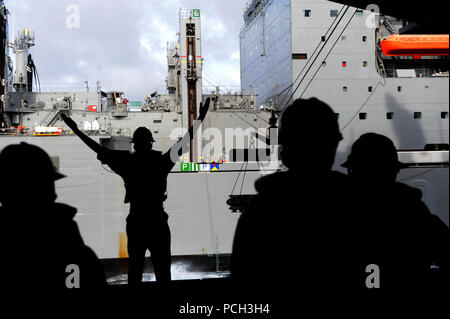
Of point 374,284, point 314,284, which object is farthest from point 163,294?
point 314,284

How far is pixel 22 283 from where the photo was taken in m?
1.55

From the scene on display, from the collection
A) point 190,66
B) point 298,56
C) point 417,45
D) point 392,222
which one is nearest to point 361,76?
point 298,56

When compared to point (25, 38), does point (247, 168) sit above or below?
below

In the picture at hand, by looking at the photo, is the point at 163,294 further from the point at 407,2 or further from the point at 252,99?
the point at 252,99

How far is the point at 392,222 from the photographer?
1.70 m

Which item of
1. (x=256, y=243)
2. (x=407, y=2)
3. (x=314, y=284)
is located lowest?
(x=314, y=284)

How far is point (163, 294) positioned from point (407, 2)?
368cm

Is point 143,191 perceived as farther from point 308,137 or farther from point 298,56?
point 298,56

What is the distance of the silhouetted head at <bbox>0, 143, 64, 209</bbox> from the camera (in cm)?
140

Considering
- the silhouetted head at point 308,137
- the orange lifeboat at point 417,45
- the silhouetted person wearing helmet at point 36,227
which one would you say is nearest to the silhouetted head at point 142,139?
the silhouetted person wearing helmet at point 36,227

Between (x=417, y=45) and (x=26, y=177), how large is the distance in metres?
10.8

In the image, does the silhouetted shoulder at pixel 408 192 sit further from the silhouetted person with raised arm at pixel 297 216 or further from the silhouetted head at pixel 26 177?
the silhouetted head at pixel 26 177
